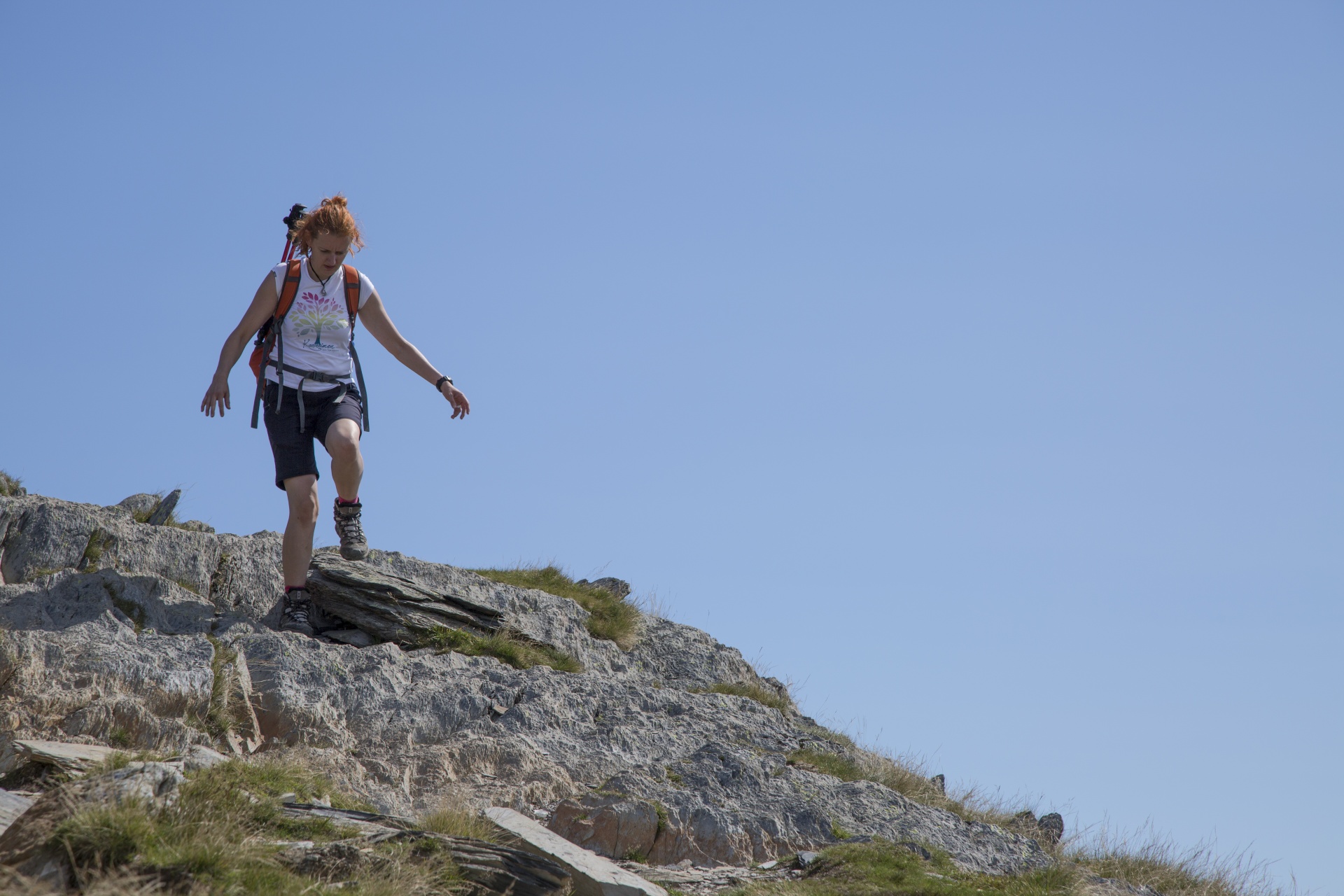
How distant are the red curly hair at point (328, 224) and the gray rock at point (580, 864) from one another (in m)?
4.06

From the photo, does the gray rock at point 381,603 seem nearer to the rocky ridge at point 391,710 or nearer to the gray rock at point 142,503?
the rocky ridge at point 391,710

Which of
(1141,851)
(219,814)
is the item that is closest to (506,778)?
(219,814)

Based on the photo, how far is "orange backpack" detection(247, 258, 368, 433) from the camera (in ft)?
24.3

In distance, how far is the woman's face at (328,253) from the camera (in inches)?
293

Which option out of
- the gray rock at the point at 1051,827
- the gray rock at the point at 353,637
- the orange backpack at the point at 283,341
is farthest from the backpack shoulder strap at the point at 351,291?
the gray rock at the point at 1051,827

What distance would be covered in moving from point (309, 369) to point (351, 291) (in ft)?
2.06

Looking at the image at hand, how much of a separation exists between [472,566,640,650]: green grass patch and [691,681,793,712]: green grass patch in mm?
984

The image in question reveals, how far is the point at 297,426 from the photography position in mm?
7477

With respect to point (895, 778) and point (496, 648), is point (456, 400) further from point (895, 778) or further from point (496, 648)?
point (895, 778)

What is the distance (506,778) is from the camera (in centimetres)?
668

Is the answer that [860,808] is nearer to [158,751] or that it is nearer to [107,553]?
[158,751]

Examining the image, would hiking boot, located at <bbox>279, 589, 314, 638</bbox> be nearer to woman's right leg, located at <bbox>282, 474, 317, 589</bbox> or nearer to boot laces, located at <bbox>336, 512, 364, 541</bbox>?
woman's right leg, located at <bbox>282, 474, 317, 589</bbox>

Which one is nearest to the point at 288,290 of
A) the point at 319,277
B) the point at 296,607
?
the point at 319,277

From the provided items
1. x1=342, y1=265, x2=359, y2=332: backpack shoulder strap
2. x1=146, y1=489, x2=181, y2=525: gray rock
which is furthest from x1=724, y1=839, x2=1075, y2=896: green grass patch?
x1=146, y1=489, x2=181, y2=525: gray rock
